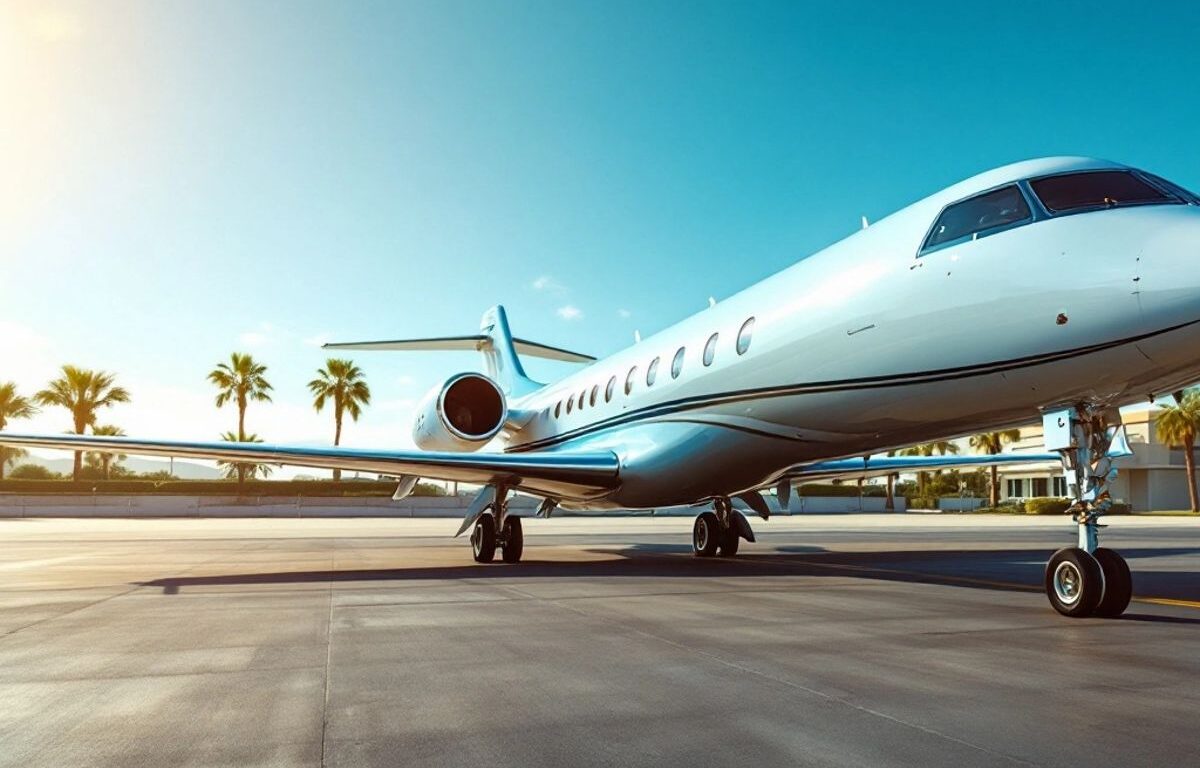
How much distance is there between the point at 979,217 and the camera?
7.10 m

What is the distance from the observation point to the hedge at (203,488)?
4703 centimetres

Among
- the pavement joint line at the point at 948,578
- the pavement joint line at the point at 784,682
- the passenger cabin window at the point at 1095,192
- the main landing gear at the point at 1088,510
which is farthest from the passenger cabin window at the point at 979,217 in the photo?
the pavement joint line at the point at 784,682

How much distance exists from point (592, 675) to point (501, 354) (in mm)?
17591

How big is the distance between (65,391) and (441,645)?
59.9 m

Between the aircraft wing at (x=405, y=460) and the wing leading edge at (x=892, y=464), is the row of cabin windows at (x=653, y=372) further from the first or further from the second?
the wing leading edge at (x=892, y=464)

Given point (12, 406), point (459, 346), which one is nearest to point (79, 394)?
point (12, 406)

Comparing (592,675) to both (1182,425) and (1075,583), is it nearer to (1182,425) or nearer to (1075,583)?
(1075,583)

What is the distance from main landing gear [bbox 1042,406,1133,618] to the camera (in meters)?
6.14

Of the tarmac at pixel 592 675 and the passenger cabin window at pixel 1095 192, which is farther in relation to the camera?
the passenger cabin window at pixel 1095 192

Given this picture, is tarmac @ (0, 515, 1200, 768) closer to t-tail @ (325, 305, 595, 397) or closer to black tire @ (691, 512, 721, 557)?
black tire @ (691, 512, 721, 557)

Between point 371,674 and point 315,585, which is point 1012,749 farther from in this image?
point 315,585

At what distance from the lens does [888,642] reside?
5230 millimetres

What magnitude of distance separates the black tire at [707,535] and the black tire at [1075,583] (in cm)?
794

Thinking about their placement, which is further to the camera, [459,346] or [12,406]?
[12,406]
